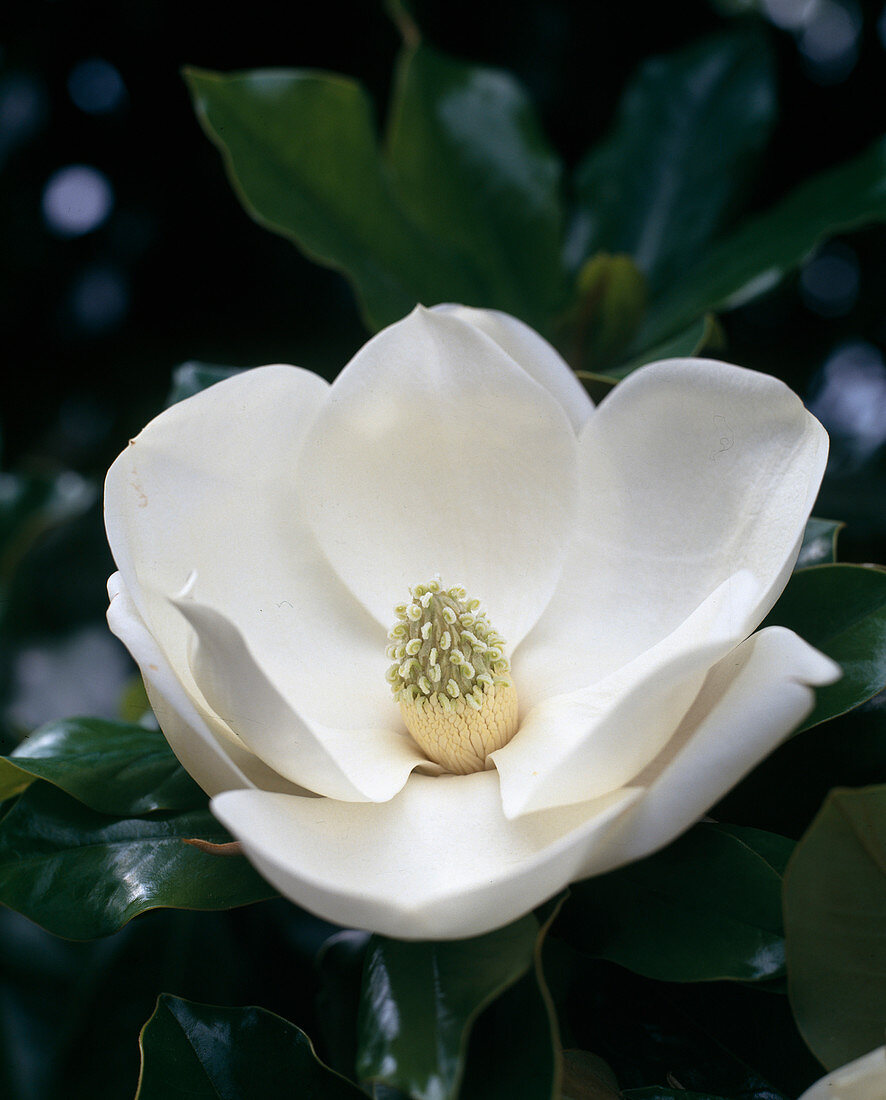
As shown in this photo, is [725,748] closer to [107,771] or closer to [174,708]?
[174,708]

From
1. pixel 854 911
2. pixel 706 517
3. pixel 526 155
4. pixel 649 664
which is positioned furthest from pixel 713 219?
pixel 854 911

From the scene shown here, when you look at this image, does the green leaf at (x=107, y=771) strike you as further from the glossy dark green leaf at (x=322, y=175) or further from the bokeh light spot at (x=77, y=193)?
the bokeh light spot at (x=77, y=193)

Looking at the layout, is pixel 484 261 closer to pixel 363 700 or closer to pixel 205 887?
pixel 363 700

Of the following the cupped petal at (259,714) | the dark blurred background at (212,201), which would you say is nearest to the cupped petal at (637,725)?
the cupped petal at (259,714)

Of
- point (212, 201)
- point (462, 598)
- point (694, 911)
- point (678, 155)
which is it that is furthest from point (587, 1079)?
point (212, 201)

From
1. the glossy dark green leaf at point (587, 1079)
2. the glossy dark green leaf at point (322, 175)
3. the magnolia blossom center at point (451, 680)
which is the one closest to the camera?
the glossy dark green leaf at point (587, 1079)

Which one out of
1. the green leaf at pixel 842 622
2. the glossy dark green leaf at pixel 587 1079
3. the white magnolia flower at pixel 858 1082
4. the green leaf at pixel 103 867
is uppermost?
the green leaf at pixel 842 622
